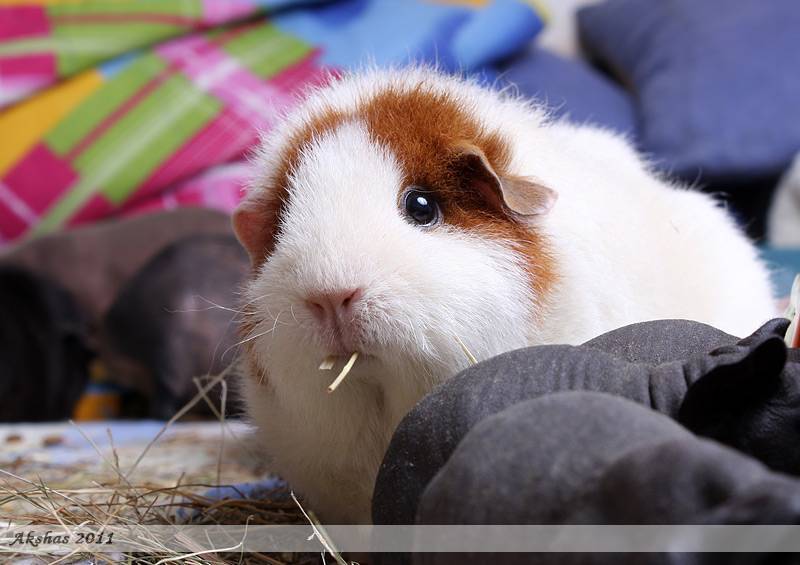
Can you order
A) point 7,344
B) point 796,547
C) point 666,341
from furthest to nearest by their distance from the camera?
point 7,344, point 666,341, point 796,547

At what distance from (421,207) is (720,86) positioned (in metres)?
2.07

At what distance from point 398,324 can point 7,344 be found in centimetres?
187

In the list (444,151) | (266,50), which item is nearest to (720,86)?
(266,50)

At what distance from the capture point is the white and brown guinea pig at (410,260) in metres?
0.84

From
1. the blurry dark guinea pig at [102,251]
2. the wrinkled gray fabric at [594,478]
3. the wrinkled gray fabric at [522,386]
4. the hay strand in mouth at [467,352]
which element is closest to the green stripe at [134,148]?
the blurry dark guinea pig at [102,251]

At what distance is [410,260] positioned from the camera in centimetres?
84

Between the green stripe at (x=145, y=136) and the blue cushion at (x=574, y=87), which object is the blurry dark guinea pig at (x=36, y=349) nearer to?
the green stripe at (x=145, y=136)

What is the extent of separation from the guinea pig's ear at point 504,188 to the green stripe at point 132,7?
7.01 feet

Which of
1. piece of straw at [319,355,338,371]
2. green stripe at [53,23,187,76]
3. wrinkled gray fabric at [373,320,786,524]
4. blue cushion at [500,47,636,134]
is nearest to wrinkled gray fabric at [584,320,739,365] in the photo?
wrinkled gray fabric at [373,320,786,524]

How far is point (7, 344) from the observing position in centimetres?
235

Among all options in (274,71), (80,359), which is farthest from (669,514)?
(274,71)

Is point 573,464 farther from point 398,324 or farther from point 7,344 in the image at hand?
point 7,344

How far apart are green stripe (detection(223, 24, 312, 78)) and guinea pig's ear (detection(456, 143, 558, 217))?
194cm

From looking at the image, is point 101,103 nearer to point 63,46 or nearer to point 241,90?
point 63,46
